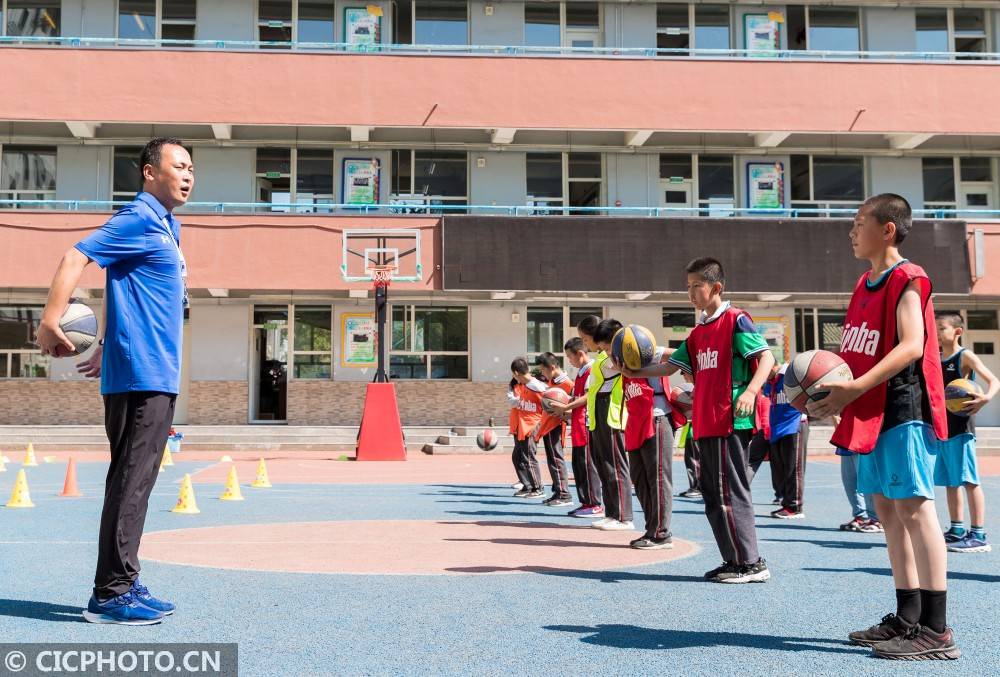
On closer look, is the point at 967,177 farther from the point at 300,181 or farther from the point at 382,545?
the point at 382,545

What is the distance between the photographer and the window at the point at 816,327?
27.8 m

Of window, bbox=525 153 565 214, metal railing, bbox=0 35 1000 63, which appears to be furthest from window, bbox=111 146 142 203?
window, bbox=525 153 565 214

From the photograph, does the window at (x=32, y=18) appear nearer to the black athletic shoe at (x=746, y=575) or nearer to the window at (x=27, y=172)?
the window at (x=27, y=172)

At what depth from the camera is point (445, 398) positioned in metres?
26.7

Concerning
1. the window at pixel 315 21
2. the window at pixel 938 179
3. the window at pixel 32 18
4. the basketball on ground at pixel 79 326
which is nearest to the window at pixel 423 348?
the window at pixel 315 21

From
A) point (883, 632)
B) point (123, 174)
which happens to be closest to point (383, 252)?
point (123, 174)

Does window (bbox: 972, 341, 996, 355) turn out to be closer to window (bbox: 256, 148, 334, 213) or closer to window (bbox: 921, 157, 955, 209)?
window (bbox: 921, 157, 955, 209)

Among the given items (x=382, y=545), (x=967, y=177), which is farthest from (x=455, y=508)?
(x=967, y=177)

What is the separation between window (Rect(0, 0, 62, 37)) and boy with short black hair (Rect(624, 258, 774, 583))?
26688 millimetres

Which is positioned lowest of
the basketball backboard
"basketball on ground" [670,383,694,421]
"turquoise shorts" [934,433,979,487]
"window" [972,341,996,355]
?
"turquoise shorts" [934,433,979,487]

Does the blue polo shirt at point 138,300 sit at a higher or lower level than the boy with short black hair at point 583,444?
higher

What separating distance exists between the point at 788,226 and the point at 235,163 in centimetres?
1558

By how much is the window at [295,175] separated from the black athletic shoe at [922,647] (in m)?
24.2

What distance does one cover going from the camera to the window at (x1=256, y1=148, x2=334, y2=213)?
2695 cm
